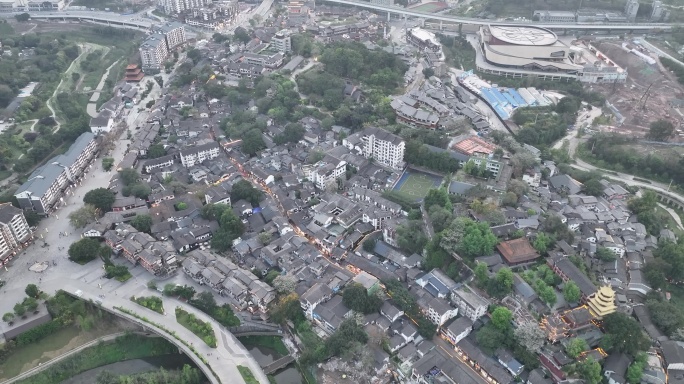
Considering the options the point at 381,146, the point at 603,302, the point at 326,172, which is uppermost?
the point at 381,146

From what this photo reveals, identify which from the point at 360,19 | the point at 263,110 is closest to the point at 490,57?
the point at 360,19

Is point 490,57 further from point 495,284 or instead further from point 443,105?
point 495,284

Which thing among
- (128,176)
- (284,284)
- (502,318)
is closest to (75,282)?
(128,176)

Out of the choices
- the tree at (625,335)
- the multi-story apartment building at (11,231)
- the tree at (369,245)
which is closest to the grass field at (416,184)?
the tree at (369,245)

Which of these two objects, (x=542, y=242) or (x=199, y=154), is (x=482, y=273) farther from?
(x=199, y=154)

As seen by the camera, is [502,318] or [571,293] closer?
[502,318]

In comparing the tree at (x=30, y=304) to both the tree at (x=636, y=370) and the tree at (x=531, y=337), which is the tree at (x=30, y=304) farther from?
the tree at (x=636, y=370)

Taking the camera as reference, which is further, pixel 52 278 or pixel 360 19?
pixel 360 19

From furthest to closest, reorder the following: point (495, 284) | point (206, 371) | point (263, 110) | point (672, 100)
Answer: point (672, 100), point (263, 110), point (495, 284), point (206, 371)
